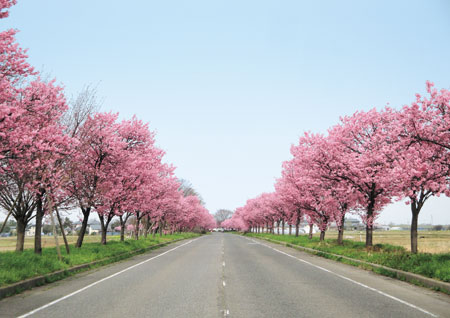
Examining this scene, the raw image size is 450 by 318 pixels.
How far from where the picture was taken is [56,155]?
1622cm

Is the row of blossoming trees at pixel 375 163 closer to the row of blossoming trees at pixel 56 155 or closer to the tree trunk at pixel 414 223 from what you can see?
the tree trunk at pixel 414 223

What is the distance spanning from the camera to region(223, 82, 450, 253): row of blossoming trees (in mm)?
16328

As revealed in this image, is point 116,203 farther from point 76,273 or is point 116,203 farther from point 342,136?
point 342,136

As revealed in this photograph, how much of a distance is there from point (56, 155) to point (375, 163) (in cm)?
1767

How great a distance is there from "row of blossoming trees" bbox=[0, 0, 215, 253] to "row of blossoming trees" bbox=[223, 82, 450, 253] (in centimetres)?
1230

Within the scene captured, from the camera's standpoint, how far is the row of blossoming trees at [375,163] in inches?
643

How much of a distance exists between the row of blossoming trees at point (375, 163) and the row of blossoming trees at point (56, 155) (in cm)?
1230

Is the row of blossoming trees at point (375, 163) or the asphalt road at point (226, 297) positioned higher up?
the row of blossoming trees at point (375, 163)

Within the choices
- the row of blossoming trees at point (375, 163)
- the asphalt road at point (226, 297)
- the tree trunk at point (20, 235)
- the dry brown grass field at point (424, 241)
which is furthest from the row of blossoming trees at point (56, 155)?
the dry brown grass field at point (424, 241)

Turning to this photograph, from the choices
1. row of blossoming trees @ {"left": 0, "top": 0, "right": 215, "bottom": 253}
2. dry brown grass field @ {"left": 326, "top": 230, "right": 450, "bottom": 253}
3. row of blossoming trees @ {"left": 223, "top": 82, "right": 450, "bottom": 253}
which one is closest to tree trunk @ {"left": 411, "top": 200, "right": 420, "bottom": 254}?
row of blossoming trees @ {"left": 223, "top": 82, "right": 450, "bottom": 253}

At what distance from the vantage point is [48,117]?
55.8 ft

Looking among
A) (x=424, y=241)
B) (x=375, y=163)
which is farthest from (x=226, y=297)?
(x=424, y=241)

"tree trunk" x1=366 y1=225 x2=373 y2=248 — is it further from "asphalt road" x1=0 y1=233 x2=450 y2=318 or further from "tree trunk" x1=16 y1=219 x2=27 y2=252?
"tree trunk" x1=16 y1=219 x2=27 y2=252

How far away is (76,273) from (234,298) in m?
8.48
